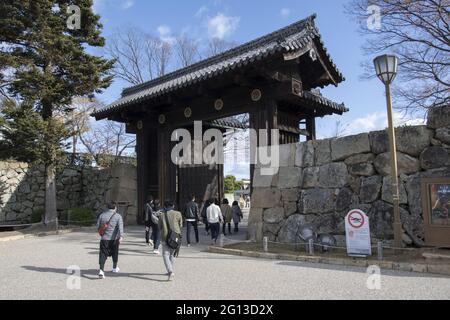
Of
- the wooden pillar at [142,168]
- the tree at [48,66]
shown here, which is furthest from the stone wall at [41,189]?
the tree at [48,66]

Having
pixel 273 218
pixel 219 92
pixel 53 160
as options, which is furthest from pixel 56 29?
pixel 273 218

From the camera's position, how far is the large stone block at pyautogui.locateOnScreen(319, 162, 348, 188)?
33.8 feet

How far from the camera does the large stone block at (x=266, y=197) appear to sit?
11703mm

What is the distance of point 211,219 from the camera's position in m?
11.7

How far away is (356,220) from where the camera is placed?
8844 mm

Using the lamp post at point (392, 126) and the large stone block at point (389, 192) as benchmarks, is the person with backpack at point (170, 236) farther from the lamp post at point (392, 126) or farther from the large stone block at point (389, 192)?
the large stone block at point (389, 192)

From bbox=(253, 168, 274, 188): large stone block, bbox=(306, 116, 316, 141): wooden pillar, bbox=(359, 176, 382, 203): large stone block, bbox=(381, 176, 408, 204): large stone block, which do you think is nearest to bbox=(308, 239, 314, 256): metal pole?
bbox=(359, 176, 382, 203): large stone block

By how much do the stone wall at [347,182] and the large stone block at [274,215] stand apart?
1.2 inches

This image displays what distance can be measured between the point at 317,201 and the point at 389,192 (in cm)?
196

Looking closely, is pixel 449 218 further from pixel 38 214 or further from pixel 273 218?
pixel 38 214

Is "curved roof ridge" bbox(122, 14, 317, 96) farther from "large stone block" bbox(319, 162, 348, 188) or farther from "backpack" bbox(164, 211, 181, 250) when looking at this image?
"backpack" bbox(164, 211, 181, 250)

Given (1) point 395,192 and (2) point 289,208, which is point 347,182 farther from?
(2) point 289,208

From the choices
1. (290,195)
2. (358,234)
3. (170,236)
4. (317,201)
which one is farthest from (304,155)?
(170,236)

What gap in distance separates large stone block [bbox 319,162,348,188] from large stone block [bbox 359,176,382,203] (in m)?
0.50
